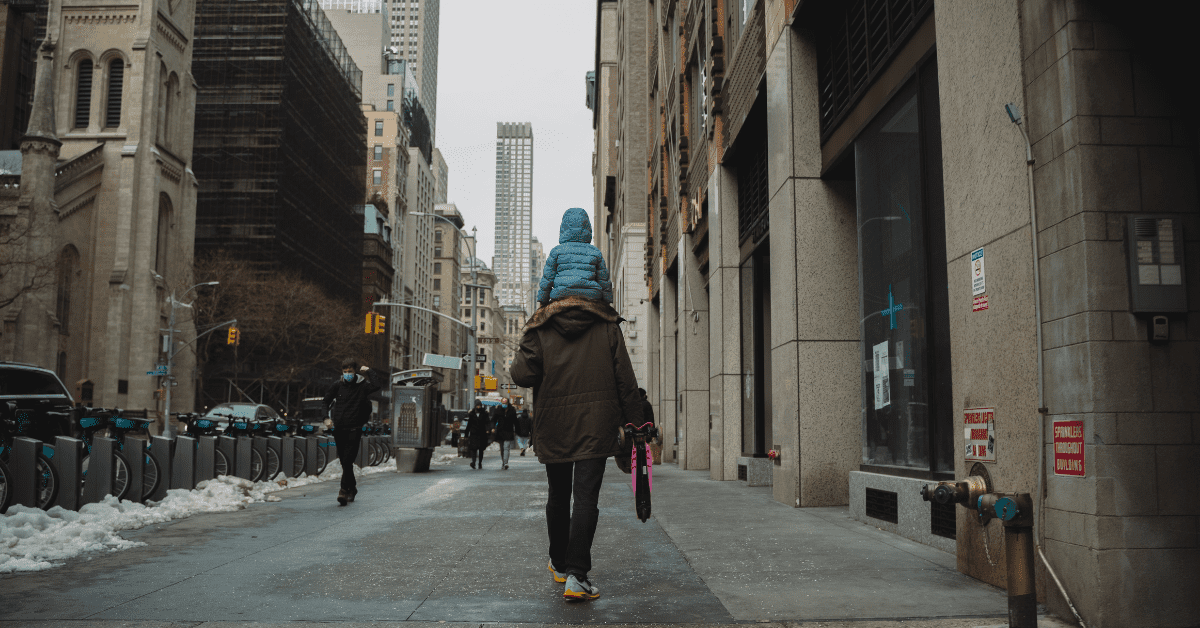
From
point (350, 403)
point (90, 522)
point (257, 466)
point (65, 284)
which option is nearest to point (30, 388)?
point (257, 466)

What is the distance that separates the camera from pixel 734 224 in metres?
16.8

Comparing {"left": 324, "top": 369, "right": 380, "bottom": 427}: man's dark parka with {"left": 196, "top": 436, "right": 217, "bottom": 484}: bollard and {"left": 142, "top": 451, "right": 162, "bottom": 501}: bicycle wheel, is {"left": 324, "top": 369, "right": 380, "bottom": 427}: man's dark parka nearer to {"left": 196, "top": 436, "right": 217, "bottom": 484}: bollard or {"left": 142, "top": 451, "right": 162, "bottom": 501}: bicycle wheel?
{"left": 196, "top": 436, "right": 217, "bottom": 484}: bollard

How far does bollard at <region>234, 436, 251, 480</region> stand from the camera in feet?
A: 45.2

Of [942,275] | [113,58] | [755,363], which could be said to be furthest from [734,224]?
[113,58]

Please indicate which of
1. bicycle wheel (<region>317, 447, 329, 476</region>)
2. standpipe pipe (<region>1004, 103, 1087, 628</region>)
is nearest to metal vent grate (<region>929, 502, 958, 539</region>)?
standpipe pipe (<region>1004, 103, 1087, 628</region>)

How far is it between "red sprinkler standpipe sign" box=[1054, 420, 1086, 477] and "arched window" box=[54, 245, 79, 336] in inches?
2393

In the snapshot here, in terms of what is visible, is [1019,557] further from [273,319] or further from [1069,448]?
[273,319]

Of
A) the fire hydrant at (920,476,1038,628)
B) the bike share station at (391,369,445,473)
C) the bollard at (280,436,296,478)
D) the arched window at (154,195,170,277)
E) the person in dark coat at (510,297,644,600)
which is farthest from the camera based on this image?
the arched window at (154,195,170,277)

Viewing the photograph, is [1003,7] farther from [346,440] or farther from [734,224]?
[734,224]

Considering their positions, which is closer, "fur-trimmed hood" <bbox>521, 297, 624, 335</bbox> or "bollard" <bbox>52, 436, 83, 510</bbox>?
"fur-trimmed hood" <bbox>521, 297, 624, 335</bbox>

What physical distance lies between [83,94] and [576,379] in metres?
66.8

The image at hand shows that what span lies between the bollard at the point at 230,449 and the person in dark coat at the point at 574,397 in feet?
31.7

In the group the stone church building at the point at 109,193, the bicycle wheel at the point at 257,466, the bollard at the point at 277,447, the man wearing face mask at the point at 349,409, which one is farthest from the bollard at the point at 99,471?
the stone church building at the point at 109,193

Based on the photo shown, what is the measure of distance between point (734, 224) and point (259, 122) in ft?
203
